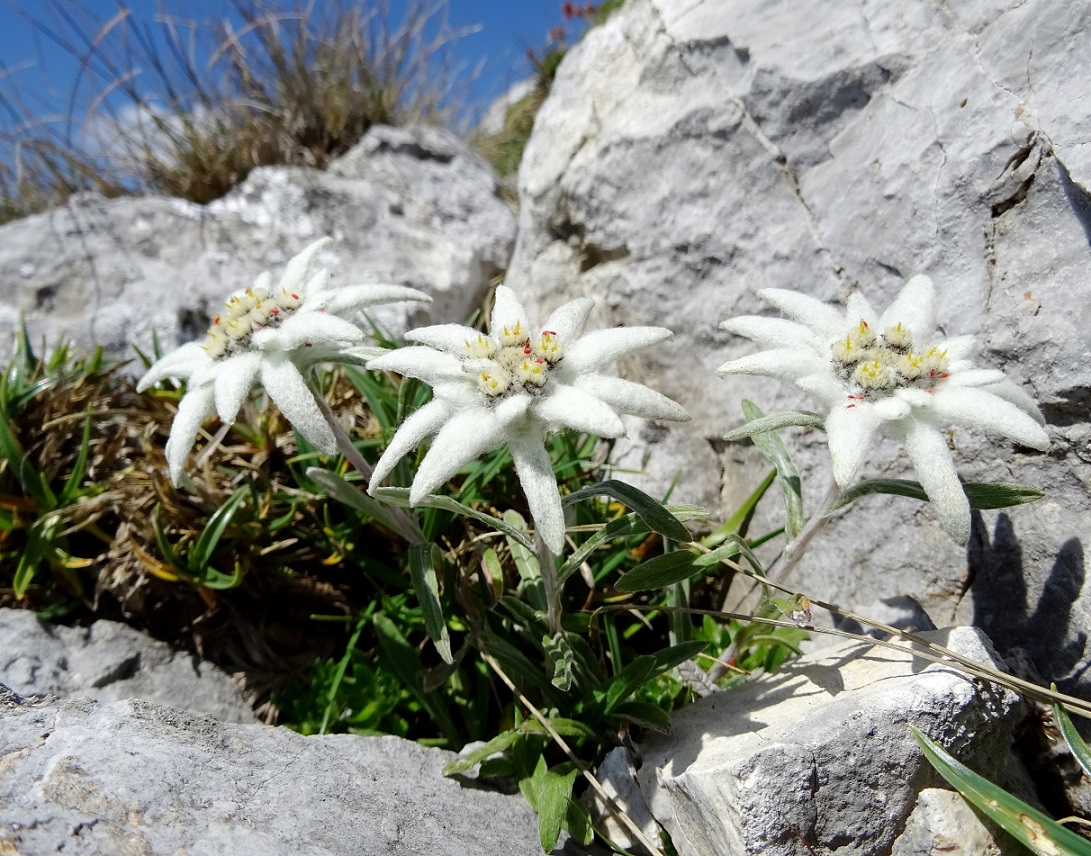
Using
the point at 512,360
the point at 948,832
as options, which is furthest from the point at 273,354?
the point at 948,832

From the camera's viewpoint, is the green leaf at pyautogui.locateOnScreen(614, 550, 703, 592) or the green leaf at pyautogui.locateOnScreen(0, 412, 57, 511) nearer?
the green leaf at pyautogui.locateOnScreen(614, 550, 703, 592)

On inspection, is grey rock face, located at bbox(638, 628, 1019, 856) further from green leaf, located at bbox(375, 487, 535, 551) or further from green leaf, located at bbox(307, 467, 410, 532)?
green leaf, located at bbox(307, 467, 410, 532)

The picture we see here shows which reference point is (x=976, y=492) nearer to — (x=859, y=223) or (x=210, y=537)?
(x=859, y=223)

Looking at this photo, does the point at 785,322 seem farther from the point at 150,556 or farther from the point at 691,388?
the point at 150,556

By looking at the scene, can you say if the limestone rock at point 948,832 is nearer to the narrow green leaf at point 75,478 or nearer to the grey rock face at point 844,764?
the grey rock face at point 844,764

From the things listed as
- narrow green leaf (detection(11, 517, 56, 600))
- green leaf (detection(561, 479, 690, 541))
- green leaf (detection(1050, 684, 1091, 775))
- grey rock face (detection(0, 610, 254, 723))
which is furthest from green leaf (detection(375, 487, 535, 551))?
narrow green leaf (detection(11, 517, 56, 600))

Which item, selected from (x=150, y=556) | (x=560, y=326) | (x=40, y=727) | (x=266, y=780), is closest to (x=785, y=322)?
(x=560, y=326)
